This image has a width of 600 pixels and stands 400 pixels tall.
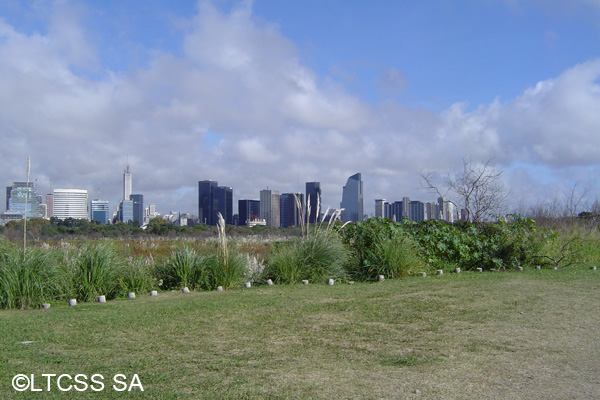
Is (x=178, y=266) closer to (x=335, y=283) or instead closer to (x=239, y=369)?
(x=335, y=283)

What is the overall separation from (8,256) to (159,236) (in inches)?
557

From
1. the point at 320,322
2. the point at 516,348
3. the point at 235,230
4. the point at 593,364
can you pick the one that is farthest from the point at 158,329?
the point at 235,230

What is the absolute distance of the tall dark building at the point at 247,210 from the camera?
830 inches

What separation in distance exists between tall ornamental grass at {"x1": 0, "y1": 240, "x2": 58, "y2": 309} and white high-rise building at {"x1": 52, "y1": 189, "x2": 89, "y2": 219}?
2185cm

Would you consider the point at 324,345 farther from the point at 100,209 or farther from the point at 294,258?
the point at 100,209

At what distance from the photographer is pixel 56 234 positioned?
19438 mm

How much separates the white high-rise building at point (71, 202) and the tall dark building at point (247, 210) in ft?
37.4

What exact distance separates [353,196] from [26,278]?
41.6 ft

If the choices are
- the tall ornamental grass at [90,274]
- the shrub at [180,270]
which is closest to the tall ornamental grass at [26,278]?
the tall ornamental grass at [90,274]

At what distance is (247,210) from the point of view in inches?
843

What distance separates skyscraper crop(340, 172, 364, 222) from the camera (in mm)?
18000

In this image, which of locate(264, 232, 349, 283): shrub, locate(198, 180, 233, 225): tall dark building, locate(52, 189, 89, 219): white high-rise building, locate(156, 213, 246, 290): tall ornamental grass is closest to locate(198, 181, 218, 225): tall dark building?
locate(198, 180, 233, 225): tall dark building

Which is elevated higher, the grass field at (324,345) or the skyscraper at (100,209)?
the skyscraper at (100,209)

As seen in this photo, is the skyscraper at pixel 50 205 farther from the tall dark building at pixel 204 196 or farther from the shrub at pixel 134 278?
the shrub at pixel 134 278
